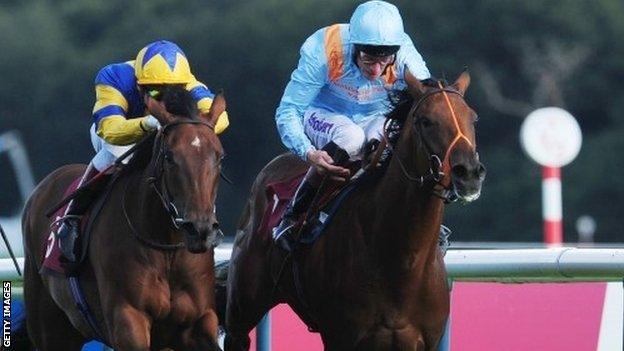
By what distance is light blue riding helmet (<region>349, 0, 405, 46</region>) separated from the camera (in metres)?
8.71

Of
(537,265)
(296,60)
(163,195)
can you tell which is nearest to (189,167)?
(163,195)

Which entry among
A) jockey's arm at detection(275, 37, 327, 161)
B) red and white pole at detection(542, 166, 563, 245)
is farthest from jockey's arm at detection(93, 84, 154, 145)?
red and white pole at detection(542, 166, 563, 245)

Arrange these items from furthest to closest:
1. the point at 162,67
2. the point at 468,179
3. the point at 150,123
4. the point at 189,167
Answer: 1. the point at 162,67
2. the point at 150,123
3. the point at 189,167
4. the point at 468,179

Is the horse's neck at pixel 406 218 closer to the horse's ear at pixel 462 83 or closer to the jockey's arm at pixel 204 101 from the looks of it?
the horse's ear at pixel 462 83

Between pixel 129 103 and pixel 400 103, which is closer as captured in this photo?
pixel 400 103

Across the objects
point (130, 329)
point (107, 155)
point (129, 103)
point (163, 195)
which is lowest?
point (130, 329)

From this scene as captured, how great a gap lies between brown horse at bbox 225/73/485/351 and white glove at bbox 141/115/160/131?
829 mm

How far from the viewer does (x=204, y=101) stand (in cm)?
901

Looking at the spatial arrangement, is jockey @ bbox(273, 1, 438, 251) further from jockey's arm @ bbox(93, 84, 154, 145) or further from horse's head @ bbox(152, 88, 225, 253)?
jockey's arm @ bbox(93, 84, 154, 145)

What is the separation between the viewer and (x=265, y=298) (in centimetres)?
945

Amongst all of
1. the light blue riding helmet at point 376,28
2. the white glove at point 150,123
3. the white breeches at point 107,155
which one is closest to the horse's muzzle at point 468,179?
the light blue riding helmet at point 376,28

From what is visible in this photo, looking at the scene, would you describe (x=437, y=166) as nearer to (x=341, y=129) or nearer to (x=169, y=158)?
(x=341, y=129)

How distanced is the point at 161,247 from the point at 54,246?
0.87 m

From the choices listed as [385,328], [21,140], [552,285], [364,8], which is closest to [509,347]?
[552,285]
